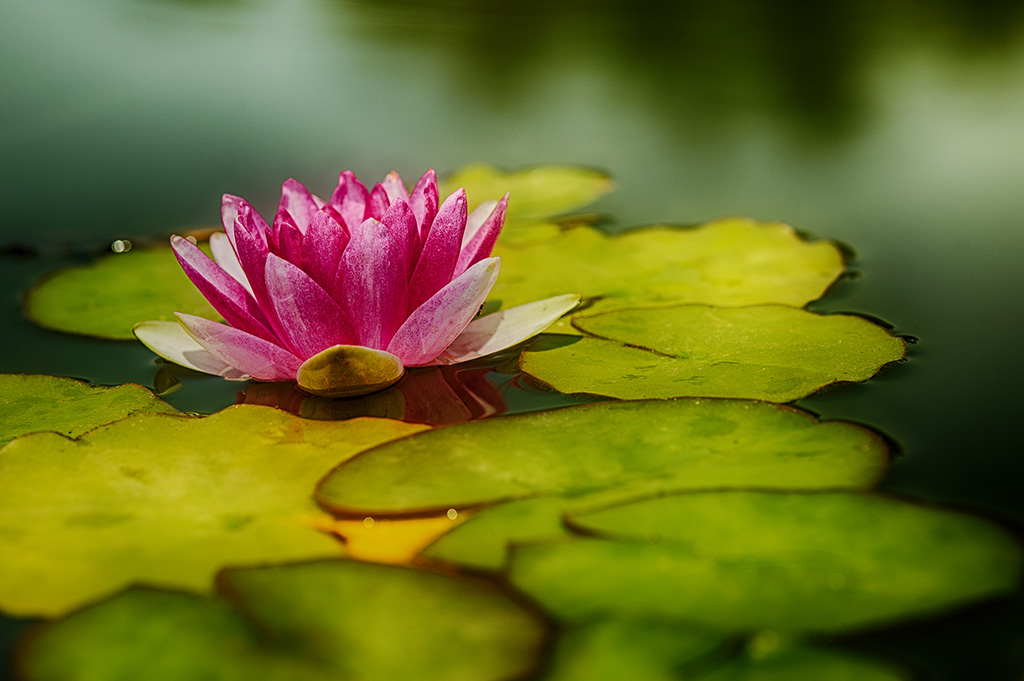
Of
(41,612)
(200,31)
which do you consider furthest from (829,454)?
(200,31)

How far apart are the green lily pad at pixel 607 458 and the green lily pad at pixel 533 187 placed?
3.83 feet

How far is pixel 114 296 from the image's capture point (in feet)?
5.55

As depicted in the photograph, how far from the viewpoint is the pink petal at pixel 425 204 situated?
1.30 meters

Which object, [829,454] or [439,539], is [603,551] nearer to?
[439,539]

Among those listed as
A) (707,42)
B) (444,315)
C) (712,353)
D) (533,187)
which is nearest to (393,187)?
(444,315)

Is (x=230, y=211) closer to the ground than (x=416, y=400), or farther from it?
farther from it

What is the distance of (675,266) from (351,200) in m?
0.73

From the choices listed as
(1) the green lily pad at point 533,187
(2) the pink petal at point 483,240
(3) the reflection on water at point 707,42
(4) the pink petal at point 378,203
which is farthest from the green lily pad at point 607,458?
(3) the reflection on water at point 707,42

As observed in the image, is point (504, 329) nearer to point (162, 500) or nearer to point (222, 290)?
point (222, 290)

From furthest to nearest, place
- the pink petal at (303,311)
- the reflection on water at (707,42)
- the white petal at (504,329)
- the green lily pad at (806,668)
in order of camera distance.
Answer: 1. the reflection on water at (707,42)
2. the white petal at (504,329)
3. the pink petal at (303,311)
4. the green lily pad at (806,668)

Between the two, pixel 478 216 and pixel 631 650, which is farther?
pixel 478 216

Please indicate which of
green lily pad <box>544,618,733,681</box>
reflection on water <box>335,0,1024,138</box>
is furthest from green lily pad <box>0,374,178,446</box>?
reflection on water <box>335,0,1024,138</box>

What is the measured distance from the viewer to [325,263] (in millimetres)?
1222

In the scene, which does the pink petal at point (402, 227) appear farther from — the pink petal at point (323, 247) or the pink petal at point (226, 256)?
the pink petal at point (226, 256)
